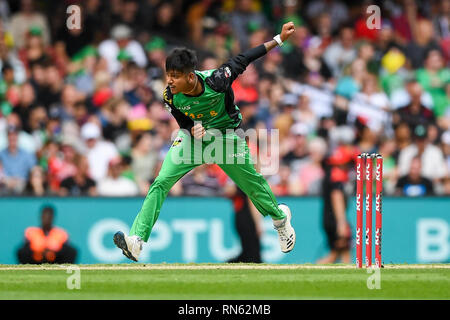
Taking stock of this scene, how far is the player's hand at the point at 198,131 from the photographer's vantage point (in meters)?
11.3

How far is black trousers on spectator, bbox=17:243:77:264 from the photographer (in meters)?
14.8

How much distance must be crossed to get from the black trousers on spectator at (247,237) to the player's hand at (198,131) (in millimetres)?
4011

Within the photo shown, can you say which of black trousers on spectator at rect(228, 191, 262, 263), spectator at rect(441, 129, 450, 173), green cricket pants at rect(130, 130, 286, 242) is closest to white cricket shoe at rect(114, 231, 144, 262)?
green cricket pants at rect(130, 130, 286, 242)

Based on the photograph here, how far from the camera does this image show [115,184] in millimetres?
16422

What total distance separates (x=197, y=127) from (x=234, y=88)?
21.6 feet

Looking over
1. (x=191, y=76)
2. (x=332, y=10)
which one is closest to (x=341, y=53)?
(x=332, y=10)

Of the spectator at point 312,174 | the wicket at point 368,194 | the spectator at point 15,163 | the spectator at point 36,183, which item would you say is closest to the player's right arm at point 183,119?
the wicket at point 368,194

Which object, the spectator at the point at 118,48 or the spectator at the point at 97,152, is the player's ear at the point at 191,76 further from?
the spectator at the point at 118,48

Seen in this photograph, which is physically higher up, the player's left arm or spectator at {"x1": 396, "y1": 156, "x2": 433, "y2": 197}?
the player's left arm

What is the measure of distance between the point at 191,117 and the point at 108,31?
26.3ft

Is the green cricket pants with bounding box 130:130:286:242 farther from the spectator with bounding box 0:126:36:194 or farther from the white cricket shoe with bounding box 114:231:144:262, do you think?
the spectator with bounding box 0:126:36:194

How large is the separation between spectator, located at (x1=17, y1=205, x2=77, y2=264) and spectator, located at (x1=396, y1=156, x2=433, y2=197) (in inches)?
204

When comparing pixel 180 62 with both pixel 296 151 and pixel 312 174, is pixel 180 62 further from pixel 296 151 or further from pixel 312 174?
Answer: pixel 296 151

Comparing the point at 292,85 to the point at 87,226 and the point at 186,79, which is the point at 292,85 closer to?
the point at 87,226
